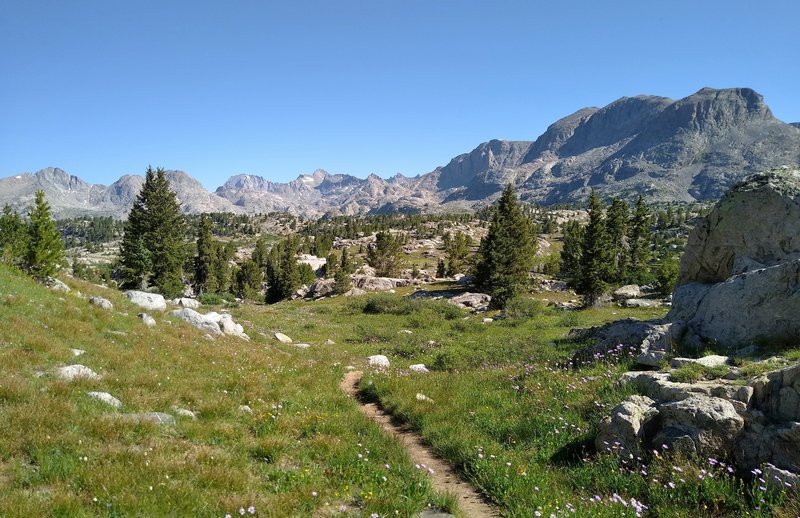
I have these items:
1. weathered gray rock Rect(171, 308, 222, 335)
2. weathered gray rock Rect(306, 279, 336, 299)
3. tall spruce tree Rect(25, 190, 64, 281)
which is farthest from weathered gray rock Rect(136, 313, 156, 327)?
weathered gray rock Rect(306, 279, 336, 299)

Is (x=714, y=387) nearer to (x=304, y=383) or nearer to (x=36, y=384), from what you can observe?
(x=304, y=383)

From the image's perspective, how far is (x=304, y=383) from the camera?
14.4 m

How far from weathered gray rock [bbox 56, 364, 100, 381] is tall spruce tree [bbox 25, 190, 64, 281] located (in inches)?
613

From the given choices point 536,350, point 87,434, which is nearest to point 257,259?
point 536,350

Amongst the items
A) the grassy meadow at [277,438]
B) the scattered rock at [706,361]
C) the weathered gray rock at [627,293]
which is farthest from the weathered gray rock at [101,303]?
the weathered gray rock at [627,293]

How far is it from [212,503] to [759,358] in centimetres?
1323

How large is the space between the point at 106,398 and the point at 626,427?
1079 cm

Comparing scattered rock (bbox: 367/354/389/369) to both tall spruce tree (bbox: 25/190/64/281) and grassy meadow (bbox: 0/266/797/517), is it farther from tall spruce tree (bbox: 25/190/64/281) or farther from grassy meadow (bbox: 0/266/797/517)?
tall spruce tree (bbox: 25/190/64/281)

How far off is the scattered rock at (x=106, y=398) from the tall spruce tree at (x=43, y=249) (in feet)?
57.9

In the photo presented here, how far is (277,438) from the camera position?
9.02 metres

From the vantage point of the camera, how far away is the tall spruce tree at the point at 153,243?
187 feet

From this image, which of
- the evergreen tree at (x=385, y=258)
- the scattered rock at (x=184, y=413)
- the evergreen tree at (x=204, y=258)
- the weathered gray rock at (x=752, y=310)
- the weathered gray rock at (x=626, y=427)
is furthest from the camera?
the evergreen tree at (x=385, y=258)

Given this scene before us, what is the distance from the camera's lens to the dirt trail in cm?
744

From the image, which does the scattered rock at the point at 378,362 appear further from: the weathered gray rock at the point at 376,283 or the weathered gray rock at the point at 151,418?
the weathered gray rock at the point at 376,283
